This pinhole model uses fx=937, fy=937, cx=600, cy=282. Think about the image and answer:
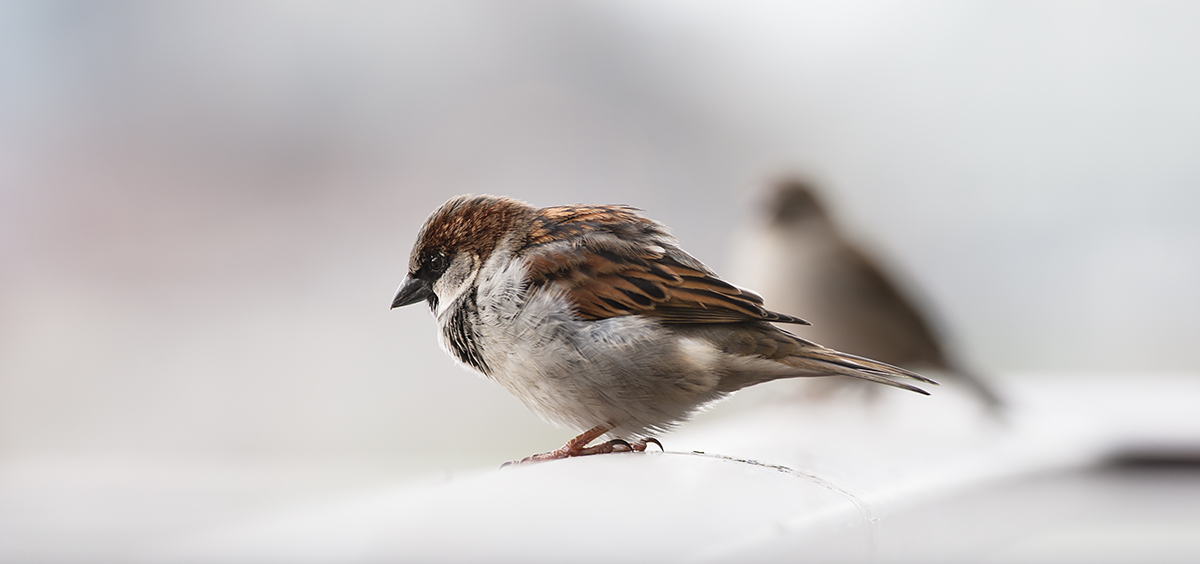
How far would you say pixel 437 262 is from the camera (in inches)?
33.8

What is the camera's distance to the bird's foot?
0.80 m

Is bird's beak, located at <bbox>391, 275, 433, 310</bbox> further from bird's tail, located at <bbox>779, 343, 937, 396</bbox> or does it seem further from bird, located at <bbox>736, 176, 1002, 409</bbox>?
bird, located at <bbox>736, 176, 1002, 409</bbox>

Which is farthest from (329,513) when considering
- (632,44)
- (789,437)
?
(632,44)

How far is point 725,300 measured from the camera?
80 cm

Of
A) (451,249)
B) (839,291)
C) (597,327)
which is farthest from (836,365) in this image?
(839,291)

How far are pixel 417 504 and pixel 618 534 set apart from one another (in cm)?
14

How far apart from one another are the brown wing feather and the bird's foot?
0.11 m

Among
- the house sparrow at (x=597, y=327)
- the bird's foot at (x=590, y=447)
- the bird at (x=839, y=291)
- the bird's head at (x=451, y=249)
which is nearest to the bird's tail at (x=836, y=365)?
the house sparrow at (x=597, y=327)

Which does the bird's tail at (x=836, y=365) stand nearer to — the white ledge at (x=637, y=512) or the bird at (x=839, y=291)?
the white ledge at (x=637, y=512)

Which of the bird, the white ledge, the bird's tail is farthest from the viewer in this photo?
the bird

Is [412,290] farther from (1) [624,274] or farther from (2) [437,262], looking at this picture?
(1) [624,274]

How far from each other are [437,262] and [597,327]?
0.18 meters

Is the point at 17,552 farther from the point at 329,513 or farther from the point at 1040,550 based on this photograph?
the point at 1040,550

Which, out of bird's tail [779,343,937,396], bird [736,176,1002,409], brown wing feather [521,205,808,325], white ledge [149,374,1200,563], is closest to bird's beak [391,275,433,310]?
brown wing feather [521,205,808,325]
